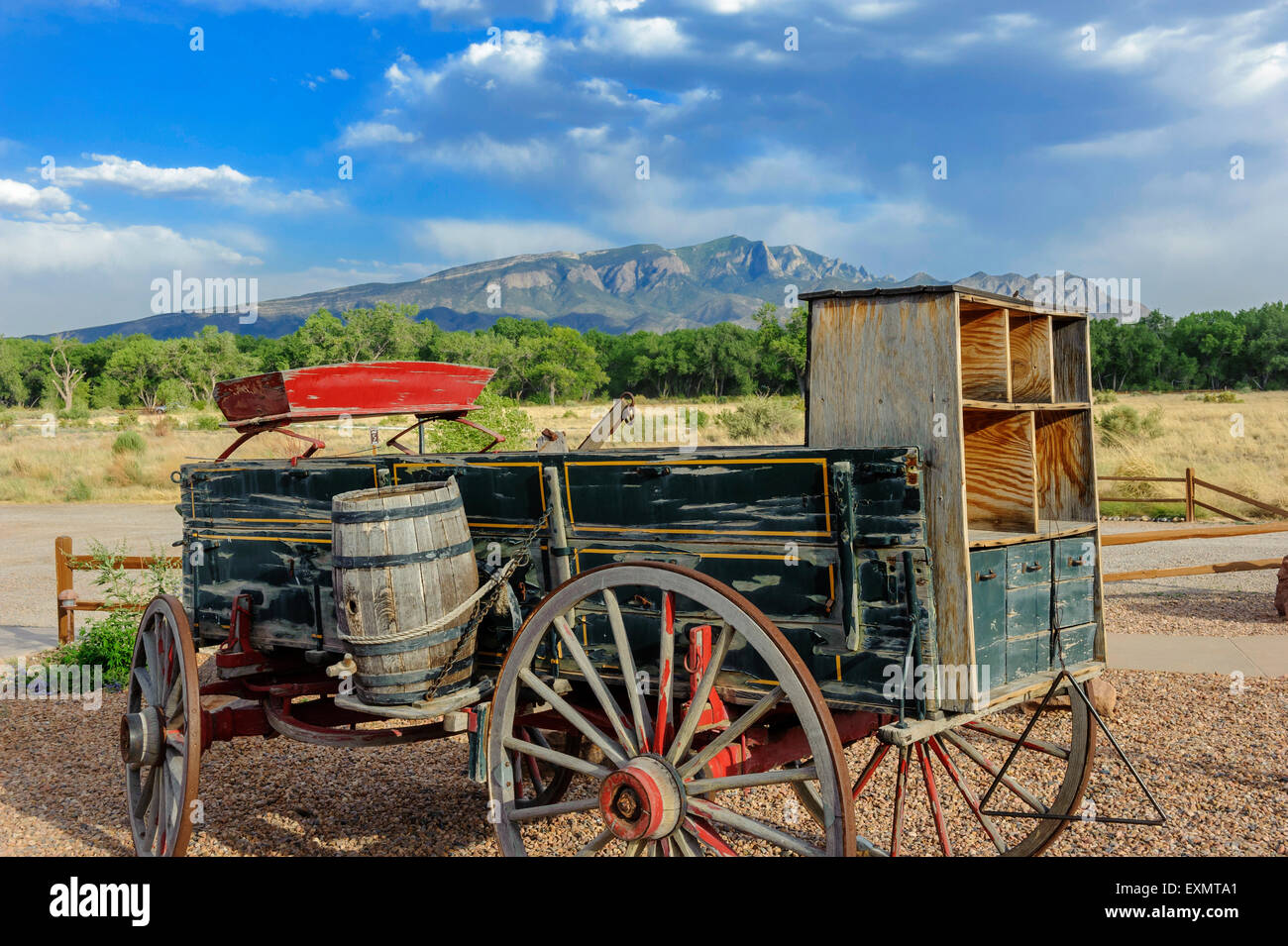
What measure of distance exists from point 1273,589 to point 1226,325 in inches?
2340

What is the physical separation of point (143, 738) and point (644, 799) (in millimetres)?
2619

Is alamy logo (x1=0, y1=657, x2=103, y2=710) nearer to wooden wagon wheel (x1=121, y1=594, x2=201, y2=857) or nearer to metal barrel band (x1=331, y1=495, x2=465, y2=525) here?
wooden wagon wheel (x1=121, y1=594, x2=201, y2=857)

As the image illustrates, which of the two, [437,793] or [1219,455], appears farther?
[1219,455]

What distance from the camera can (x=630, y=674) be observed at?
3.26 m

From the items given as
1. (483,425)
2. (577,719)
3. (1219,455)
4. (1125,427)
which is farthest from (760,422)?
(577,719)

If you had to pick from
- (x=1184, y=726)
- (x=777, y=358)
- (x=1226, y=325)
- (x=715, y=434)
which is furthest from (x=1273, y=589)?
(x=1226, y=325)

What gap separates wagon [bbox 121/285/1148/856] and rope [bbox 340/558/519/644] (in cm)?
1

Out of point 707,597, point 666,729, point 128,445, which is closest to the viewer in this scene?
point 707,597

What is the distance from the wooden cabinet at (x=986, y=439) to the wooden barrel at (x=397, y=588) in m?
1.46

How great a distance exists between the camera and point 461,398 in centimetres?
484

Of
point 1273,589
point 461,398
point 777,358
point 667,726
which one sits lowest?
point 1273,589

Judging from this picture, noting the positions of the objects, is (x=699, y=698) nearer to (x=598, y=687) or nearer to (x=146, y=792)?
(x=598, y=687)
